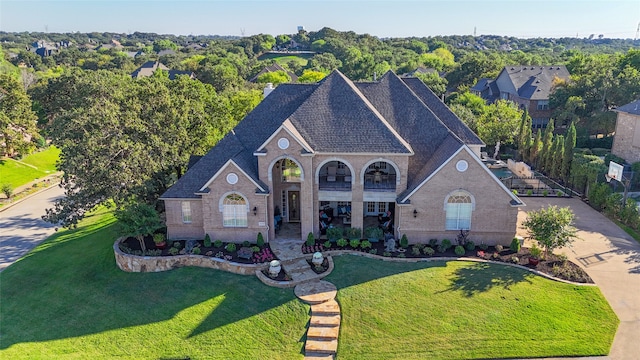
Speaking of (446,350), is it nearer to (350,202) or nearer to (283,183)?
(350,202)

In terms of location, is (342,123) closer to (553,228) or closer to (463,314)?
(463,314)

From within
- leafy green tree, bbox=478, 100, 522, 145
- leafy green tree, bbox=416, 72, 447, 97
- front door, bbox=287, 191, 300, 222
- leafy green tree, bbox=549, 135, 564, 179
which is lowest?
front door, bbox=287, 191, 300, 222

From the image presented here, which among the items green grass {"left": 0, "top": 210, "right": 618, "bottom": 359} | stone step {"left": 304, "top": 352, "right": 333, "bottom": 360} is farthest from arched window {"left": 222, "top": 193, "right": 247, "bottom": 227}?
stone step {"left": 304, "top": 352, "right": 333, "bottom": 360}

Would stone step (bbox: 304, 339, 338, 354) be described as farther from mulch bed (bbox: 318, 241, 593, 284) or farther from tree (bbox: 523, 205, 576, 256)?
tree (bbox: 523, 205, 576, 256)

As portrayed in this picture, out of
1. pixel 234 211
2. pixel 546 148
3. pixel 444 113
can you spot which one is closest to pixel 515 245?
pixel 444 113

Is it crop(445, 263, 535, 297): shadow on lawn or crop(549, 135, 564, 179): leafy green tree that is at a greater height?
crop(549, 135, 564, 179): leafy green tree

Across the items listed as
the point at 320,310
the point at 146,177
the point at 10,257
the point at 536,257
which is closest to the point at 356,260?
the point at 320,310

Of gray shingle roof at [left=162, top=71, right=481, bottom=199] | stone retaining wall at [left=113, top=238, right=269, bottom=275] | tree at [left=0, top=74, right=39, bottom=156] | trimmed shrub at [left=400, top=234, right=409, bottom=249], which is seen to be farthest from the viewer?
tree at [left=0, top=74, right=39, bottom=156]

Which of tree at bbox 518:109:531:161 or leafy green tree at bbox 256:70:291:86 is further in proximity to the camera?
leafy green tree at bbox 256:70:291:86
